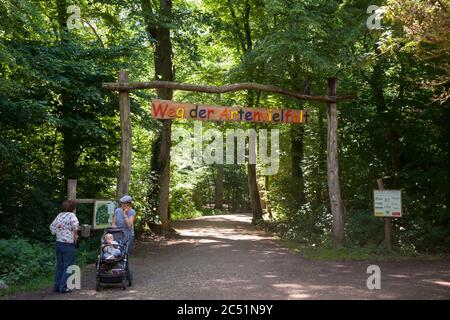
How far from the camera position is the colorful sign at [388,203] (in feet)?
41.5

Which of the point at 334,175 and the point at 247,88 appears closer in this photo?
the point at 247,88

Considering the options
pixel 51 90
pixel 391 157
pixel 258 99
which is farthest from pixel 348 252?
pixel 258 99

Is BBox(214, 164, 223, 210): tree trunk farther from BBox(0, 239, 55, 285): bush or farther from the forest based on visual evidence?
BBox(0, 239, 55, 285): bush

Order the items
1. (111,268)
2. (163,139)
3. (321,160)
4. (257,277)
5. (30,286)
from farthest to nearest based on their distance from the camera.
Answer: (163,139), (321,160), (257,277), (30,286), (111,268)

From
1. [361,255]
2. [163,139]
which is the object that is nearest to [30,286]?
[361,255]

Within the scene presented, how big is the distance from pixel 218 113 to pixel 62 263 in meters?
5.93

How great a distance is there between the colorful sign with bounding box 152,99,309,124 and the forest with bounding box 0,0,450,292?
6.36ft

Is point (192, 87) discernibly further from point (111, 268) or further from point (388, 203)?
point (388, 203)

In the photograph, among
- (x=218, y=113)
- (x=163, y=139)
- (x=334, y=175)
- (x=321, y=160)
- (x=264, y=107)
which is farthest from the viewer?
(x=163, y=139)

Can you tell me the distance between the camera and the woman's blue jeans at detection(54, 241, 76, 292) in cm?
830

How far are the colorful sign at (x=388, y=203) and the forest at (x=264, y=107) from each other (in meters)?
0.97

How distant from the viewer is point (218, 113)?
12.6m

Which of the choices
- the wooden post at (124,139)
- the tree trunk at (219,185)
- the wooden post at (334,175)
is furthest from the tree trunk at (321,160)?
the tree trunk at (219,185)
